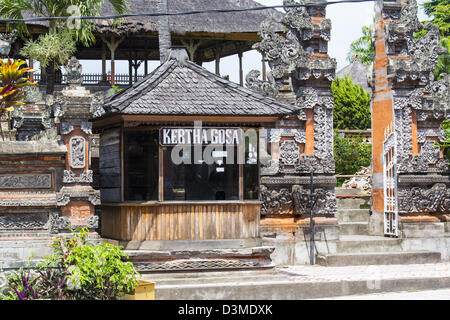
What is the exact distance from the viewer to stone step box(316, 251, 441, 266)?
669 inches

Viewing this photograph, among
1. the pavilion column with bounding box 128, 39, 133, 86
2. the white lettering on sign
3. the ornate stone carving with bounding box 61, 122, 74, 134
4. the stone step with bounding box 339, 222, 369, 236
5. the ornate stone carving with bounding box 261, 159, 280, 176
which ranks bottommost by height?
the stone step with bounding box 339, 222, 369, 236

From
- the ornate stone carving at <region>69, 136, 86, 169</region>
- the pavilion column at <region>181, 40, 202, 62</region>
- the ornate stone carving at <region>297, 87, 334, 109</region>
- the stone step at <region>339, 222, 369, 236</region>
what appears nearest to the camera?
the ornate stone carving at <region>69, 136, 86, 169</region>

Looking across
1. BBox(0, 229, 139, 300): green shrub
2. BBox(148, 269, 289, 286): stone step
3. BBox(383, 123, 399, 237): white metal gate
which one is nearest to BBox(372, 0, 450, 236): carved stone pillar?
BBox(383, 123, 399, 237): white metal gate

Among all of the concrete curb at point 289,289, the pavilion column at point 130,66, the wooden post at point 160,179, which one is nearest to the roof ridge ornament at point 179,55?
the wooden post at point 160,179

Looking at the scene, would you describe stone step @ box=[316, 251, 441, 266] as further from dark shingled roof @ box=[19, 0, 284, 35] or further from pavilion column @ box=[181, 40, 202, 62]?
pavilion column @ box=[181, 40, 202, 62]

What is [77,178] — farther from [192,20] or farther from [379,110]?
[192,20]

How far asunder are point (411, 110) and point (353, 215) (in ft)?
11.1

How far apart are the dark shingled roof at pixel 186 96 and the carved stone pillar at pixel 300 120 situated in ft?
8.13

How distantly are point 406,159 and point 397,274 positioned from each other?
4293mm

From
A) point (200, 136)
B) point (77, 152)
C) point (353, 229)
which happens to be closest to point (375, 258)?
point (353, 229)

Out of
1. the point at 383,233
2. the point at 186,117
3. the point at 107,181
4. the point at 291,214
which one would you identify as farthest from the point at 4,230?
the point at 383,233

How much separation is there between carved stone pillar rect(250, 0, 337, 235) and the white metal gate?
1.88 meters

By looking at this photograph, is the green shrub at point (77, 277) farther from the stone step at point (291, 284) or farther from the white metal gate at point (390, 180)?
the white metal gate at point (390, 180)

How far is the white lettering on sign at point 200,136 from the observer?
1429cm
